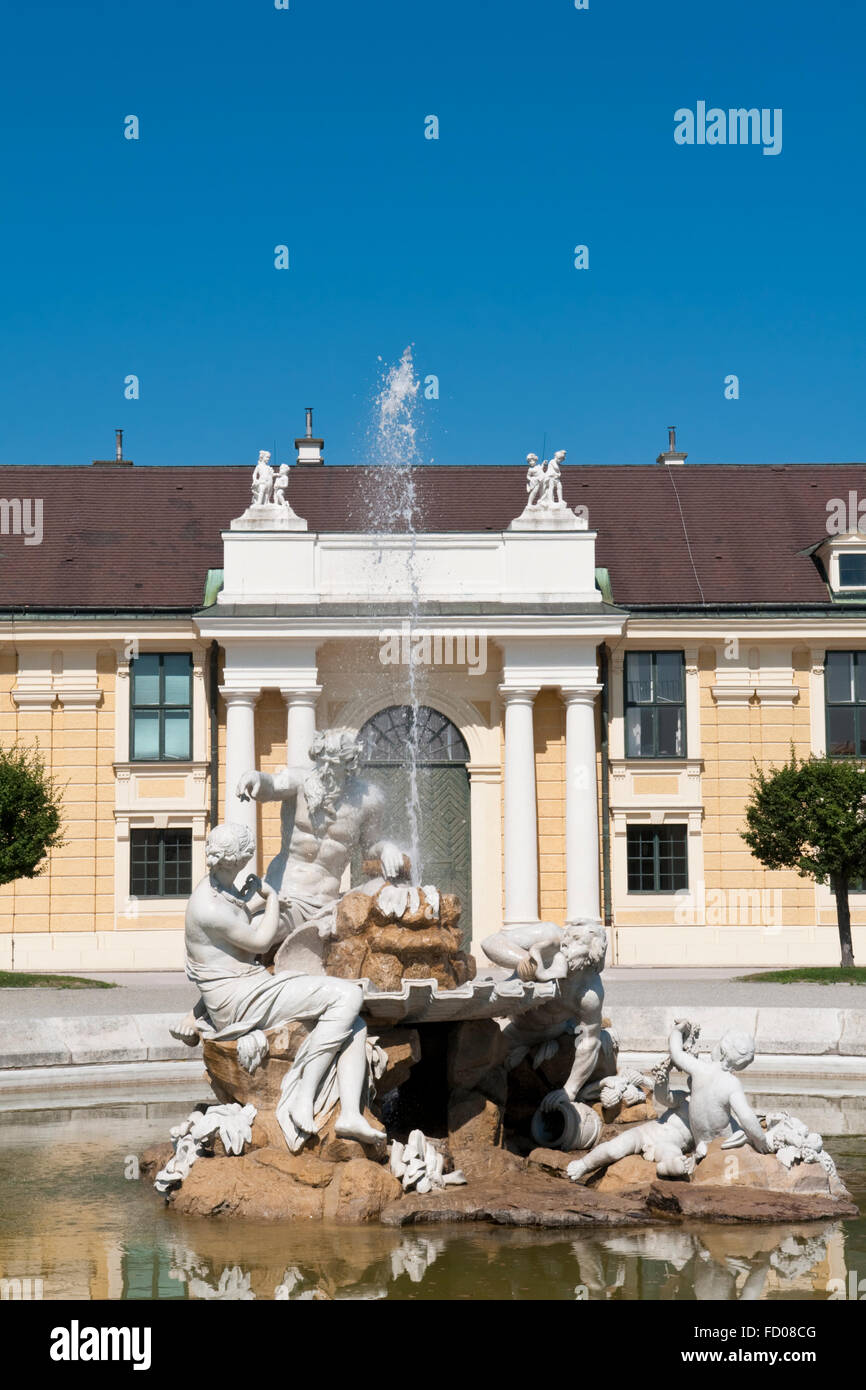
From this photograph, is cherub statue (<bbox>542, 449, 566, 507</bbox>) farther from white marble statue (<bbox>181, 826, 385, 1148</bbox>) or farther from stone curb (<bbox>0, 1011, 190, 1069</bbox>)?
white marble statue (<bbox>181, 826, 385, 1148</bbox>)

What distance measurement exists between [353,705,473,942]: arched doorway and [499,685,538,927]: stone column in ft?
4.15

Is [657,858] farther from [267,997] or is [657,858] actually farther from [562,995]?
[267,997]

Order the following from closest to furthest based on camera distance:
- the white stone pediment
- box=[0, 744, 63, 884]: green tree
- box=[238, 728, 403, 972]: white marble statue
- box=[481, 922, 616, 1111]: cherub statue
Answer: box=[481, 922, 616, 1111]: cherub statue < box=[238, 728, 403, 972]: white marble statue < box=[0, 744, 63, 884]: green tree < the white stone pediment

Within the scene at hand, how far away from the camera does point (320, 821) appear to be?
1005cm

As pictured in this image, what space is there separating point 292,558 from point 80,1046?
59.6ft

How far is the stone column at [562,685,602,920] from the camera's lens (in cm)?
3089

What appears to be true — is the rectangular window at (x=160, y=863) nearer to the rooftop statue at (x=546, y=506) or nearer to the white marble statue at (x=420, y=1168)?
the rooftop statue at (x=546, y=506)

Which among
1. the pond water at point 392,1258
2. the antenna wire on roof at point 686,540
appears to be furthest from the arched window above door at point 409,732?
the pond water at point 392,1258

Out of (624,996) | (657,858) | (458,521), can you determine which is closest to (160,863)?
(458,521)

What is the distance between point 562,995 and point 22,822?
60.5ft

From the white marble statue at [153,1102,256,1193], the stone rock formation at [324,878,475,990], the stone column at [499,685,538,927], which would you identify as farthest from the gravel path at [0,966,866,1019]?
the white marble statue at [153,1102,256,1193]

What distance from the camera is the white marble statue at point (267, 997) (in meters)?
8.71

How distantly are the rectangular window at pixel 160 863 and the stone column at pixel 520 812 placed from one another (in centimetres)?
659
